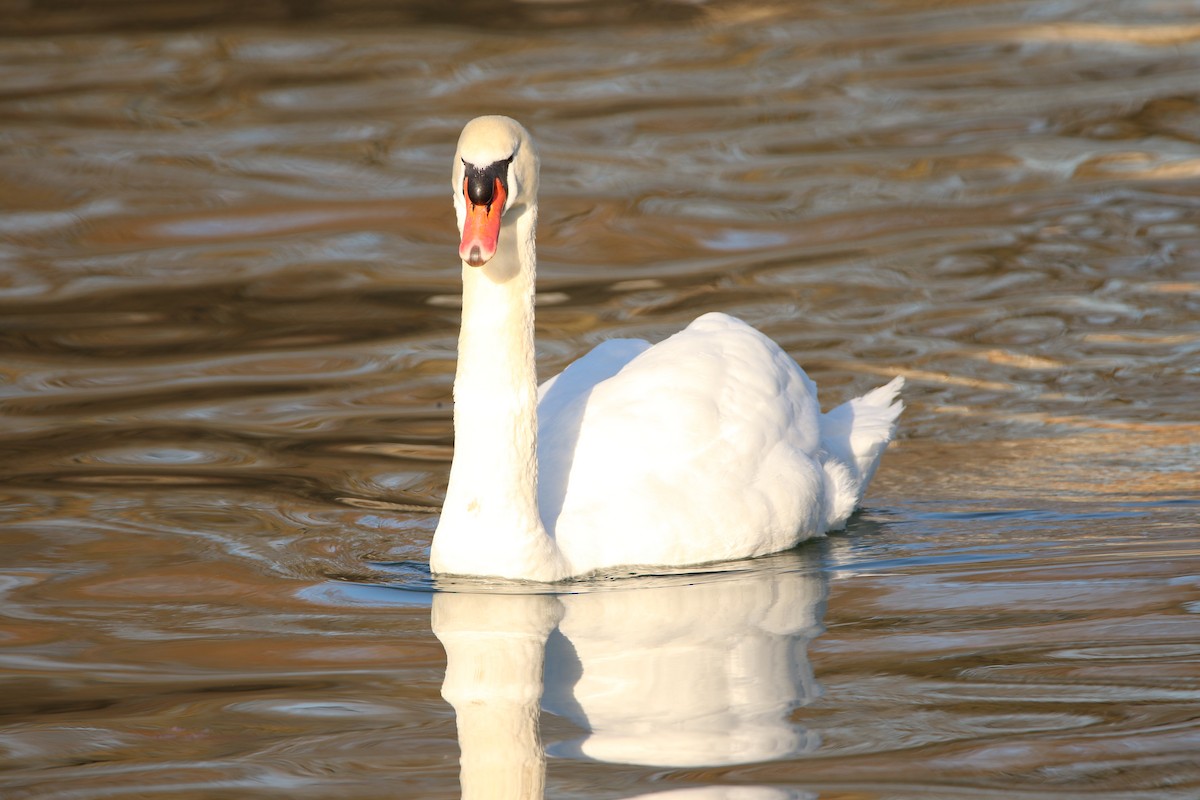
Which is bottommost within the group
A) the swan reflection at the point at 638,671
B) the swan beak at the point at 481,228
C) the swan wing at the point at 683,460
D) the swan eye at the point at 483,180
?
the swan reflection at the point at 638,671

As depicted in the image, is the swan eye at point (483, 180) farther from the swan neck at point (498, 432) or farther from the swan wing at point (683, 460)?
the swan wing at point (683, 460)

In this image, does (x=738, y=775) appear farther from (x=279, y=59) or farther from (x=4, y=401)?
(x=279, y=59)

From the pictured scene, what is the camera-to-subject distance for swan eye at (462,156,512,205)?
21.4 ft

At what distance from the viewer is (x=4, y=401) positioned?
33.7ft

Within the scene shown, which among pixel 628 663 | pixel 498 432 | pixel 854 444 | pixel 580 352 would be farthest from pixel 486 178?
pixel 580 352

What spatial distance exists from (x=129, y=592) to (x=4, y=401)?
3.40m

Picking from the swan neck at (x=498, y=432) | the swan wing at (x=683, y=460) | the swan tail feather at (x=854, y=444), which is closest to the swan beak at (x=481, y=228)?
the swan neck at (x=498, y=432)

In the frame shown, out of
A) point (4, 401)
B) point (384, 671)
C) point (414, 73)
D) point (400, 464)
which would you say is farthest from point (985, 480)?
point (414, 73)

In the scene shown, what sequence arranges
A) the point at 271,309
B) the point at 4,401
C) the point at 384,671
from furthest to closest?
the point at 271,309, the point at 4,401, the point at 384,671

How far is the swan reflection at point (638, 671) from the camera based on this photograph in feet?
17.1

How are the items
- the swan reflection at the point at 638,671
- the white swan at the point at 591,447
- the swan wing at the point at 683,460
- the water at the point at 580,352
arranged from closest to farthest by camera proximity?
1. the swan reflection at the point at 638,671
2. the water at the point at 580,352
3. the white swan at the point at 591,447
4. the swan wing at the point at 683,460

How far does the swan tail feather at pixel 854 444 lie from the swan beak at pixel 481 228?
6.72 ft

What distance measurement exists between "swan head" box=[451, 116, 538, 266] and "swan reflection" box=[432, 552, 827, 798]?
4.00 ft

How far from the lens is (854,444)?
8375mm
